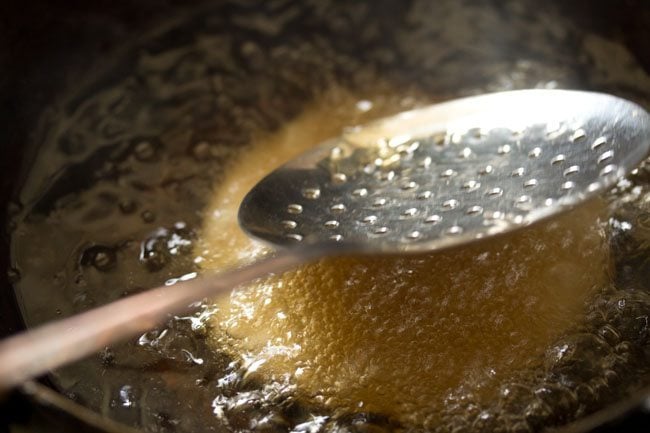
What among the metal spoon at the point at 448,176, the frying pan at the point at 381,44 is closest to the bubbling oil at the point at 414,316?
the metal spoon at the point at 448,176

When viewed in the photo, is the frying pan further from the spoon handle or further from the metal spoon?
the spoon handle

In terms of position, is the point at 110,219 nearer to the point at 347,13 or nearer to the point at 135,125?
the point at 135,125

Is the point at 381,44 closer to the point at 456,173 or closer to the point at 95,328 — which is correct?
the point at 456,173

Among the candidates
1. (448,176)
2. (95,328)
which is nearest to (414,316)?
(448,176)

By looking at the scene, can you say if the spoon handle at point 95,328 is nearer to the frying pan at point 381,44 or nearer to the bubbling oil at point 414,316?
the bubbling oil at point 414,316

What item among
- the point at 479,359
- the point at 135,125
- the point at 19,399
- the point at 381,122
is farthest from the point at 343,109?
the point at 19,399

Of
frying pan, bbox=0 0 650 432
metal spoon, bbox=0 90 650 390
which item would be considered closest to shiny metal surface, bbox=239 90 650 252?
metal spoon, bbox=0 90 650 390
